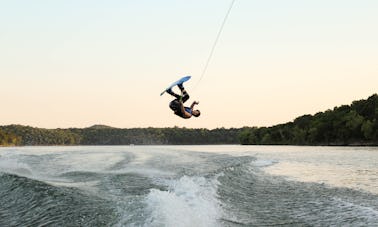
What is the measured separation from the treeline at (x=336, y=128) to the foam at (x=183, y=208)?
318 ft

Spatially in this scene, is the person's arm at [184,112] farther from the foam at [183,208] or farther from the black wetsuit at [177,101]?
the foam at [183,208]

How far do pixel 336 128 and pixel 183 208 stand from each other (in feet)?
376

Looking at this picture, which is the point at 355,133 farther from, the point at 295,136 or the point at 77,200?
the point at 77,200

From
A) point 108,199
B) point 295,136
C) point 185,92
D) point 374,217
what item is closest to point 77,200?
point 108,199

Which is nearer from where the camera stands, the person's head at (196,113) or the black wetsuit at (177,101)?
the black wetsuit at (177,101)

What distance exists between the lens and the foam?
11.2 meters

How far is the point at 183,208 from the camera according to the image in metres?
12.5

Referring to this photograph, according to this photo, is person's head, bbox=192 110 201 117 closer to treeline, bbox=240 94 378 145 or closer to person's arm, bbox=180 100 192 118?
person's arm, bbox=180 100 192 118

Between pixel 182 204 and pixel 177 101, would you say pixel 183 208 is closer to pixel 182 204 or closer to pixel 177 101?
pixel 182 204

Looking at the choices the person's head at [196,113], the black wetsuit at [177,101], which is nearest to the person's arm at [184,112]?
the black wetsuit at [177,101]

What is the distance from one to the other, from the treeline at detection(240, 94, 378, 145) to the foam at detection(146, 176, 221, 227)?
97.0m

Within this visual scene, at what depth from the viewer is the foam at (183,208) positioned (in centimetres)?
1123

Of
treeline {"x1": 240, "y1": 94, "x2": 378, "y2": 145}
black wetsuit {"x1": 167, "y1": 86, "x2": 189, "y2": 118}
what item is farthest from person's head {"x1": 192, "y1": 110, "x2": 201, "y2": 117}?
treeline {"x1": 240, "y1": 94, "x2": 378, "y2": 145}

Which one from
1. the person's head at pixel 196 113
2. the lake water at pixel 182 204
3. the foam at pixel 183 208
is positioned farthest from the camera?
the person's head at pixel 196 113
